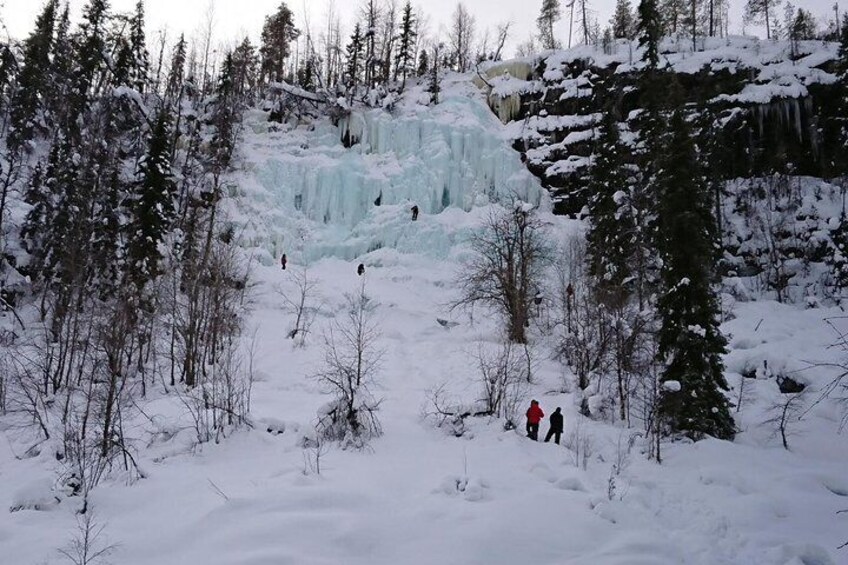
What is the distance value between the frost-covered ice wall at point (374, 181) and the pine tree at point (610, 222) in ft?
22.7

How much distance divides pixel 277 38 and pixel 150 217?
1308 inches

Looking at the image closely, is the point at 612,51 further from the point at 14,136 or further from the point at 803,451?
the point at 14,136

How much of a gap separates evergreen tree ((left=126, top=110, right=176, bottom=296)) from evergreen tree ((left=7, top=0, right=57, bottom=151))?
1167 centimetres

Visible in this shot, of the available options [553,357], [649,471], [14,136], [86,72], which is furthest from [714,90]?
[14,136]

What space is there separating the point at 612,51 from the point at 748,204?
17.4m

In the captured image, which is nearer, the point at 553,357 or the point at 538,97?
the point at 553,357

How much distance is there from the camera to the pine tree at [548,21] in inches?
2185

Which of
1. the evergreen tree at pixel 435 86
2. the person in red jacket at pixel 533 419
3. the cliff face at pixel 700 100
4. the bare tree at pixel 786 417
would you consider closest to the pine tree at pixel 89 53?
the evergreen tree at pixel 435 86

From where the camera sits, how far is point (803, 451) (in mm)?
13516

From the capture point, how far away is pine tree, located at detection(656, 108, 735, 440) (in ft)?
44.1

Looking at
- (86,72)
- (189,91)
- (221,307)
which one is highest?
(189,91)

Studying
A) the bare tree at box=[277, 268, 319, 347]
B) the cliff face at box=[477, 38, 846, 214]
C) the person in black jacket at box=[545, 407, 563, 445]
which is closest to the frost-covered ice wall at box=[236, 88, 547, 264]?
the cliff face at box=[477, 38, 846, 214]

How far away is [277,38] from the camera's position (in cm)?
4891

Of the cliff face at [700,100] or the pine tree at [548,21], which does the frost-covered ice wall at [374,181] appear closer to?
the cliff face at [700,100]
